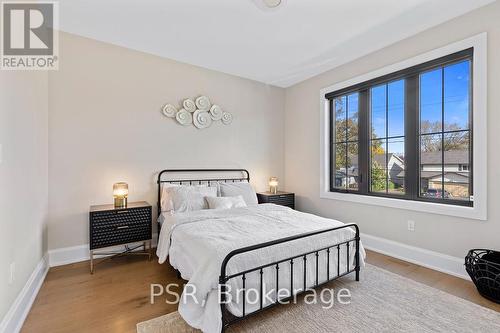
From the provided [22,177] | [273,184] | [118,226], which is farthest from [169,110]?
[273,184]

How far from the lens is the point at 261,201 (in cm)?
426

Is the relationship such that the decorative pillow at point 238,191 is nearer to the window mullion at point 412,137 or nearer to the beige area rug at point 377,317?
the beige area rug at point 377,317

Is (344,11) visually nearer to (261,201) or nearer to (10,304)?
(261,201)

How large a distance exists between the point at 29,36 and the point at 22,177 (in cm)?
156

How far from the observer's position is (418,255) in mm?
2895

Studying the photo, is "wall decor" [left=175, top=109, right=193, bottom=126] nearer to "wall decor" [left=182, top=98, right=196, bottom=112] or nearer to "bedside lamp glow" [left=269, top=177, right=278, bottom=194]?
"wall decor" [left=182, top=98, right=196, bottom=112]

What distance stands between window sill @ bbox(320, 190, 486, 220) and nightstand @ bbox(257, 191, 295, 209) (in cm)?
73

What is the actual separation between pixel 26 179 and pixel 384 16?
384 centimetres

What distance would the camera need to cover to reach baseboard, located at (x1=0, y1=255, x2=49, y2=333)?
1.63 meters

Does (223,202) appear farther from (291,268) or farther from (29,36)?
(29,36)

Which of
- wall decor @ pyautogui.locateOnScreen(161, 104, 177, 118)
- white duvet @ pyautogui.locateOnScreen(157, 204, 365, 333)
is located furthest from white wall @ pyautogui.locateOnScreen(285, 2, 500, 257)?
wall decor @ pyautogui.locateOnScreen(161, 104, 177, 118)

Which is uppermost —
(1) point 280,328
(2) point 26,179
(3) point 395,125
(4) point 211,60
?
(4) point 211,60

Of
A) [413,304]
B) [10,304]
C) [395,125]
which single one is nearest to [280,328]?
[413,304]

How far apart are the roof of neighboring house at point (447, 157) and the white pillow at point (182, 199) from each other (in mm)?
2749
